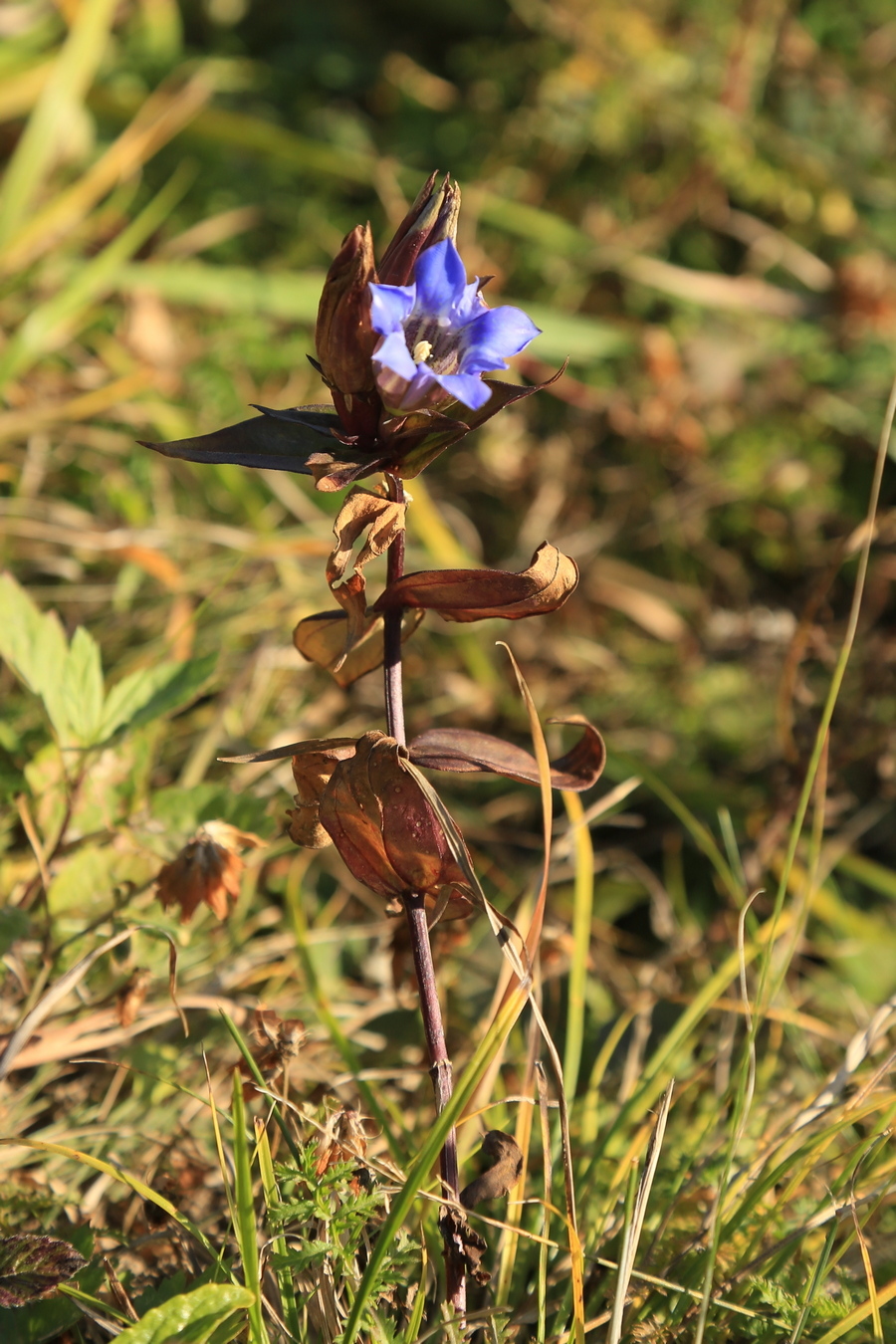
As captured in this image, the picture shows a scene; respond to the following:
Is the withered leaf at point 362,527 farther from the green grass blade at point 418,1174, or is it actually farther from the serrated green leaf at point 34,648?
the serrated green leaf at point 34,648

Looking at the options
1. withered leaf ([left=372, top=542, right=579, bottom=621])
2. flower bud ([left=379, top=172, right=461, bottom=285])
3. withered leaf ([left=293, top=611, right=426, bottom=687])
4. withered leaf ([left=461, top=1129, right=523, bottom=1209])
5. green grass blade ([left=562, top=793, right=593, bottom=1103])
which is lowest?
green grass blade ([left=562, top=793, right=593, bottom=1103])

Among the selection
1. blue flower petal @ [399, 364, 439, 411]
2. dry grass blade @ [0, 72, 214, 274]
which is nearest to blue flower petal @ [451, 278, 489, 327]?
blue flower petal @ [399, 364, 439, 411]

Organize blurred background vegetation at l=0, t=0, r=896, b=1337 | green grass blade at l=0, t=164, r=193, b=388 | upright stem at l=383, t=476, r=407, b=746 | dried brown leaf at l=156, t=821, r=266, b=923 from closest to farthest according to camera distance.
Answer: upright stem at l=383, t=476, r=407, b=746 < dried brown leaf at l=156, t=821, r=266, b=923 < blurred background vegetation at l=0, t=0, r=896, b=1337 < green grass blade at l=0, t=164, r=193, b=388

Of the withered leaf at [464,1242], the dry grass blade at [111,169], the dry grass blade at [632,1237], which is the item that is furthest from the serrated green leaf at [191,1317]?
the dry grass blade at [111,169]

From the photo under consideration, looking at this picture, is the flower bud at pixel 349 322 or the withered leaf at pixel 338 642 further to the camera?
the withered leaf at pixel 338 642

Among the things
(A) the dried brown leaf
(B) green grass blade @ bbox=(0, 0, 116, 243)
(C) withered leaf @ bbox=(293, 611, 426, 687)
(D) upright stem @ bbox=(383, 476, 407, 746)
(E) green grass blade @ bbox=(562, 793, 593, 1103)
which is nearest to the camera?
(D) upright stem @ bbox=(383, 476, 407, 746)

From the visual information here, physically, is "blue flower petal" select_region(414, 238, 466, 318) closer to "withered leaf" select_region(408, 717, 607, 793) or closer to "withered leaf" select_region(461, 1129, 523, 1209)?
"withered leaf" select_region(408, 717, 607, 793)

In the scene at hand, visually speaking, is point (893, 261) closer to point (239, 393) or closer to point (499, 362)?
point (239, 393)
